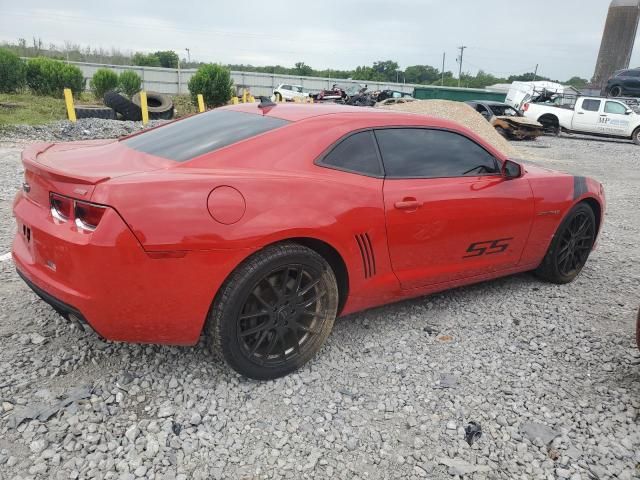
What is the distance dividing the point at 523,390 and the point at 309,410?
47.8 inches

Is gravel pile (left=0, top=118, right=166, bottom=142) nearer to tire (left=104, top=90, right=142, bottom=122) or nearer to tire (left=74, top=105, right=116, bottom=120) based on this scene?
tire (left=74, top=105, right=116, bottom=120)

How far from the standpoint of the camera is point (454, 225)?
328 cm

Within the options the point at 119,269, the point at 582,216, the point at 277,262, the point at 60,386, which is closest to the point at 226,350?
the point at 277,262

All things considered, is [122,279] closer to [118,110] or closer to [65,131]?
[65,131]

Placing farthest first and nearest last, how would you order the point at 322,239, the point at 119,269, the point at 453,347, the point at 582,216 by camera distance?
the point at 582,216 < the point at 453,347 < the point at 322,239 < the point at 119,269

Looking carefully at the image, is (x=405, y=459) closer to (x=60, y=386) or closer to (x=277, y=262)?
(x=277, y=262)

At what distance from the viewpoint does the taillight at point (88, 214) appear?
2.21 m

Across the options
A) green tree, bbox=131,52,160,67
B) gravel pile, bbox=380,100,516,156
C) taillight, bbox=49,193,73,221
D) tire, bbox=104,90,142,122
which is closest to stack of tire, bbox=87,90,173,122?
tire, bbox=104,90,142,122

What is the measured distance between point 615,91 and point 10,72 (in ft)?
93.6

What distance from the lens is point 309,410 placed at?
2541mm

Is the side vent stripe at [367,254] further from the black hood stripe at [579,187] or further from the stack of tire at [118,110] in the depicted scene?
the stack of tire at [118,110]

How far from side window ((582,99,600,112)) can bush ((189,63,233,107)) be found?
1532cm

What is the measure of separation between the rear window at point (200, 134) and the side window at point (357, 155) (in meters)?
0.35

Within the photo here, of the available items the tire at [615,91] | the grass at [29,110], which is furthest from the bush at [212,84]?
the tire at [615,91]
